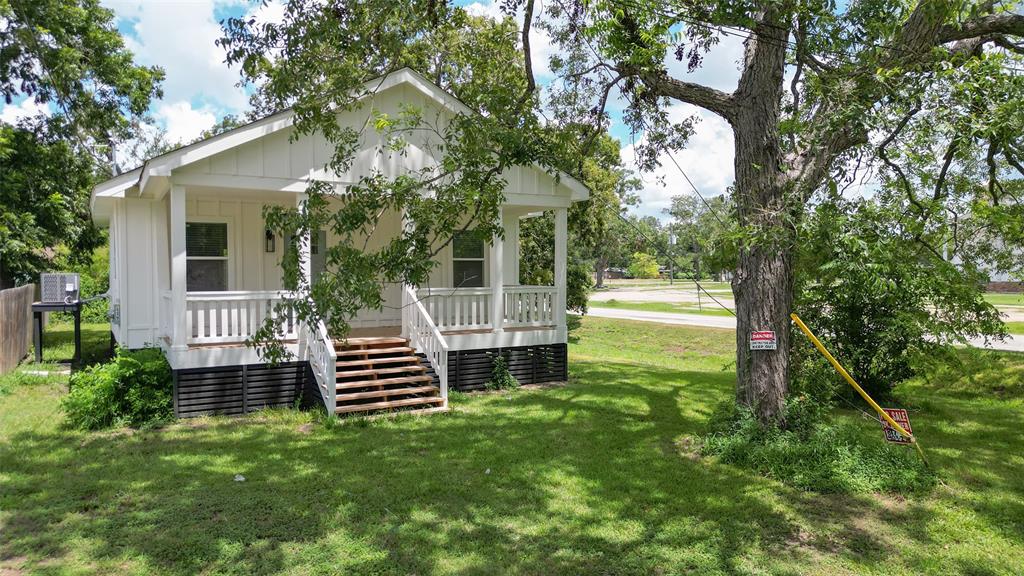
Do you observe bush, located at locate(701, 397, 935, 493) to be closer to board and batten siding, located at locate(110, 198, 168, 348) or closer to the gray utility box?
board and batten siding, located at locate(110, 198, 168, 348)

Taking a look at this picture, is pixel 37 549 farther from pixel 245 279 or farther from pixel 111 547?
→ pixel 245 279

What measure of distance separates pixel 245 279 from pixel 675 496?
27.7 feet

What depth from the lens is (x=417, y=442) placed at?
7270mm

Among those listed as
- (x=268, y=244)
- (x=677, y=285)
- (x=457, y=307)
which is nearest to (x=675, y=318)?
(x=457, y=307)

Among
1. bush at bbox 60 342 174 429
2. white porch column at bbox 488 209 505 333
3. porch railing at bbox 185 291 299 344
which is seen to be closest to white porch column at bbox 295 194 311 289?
porch railing at bbox 185 291 299 344

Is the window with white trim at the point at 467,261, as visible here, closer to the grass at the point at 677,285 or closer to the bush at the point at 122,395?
the bush at the point at 122,395

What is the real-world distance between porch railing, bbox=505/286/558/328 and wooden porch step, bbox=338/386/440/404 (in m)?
2.24

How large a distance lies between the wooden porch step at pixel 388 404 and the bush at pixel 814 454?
150 inches

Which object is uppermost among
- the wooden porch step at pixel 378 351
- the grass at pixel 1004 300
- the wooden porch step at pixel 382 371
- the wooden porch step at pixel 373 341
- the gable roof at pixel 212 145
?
the gable roof at pixel 212 145

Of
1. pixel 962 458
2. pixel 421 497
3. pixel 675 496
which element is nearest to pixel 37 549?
pixel 421 497

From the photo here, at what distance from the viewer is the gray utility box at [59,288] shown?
12.1m

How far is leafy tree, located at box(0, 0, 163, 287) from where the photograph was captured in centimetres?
1489

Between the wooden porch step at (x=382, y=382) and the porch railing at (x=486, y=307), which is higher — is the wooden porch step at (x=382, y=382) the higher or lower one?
the lower one

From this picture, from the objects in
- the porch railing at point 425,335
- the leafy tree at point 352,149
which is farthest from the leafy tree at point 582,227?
the leafy tree at point 352,149
